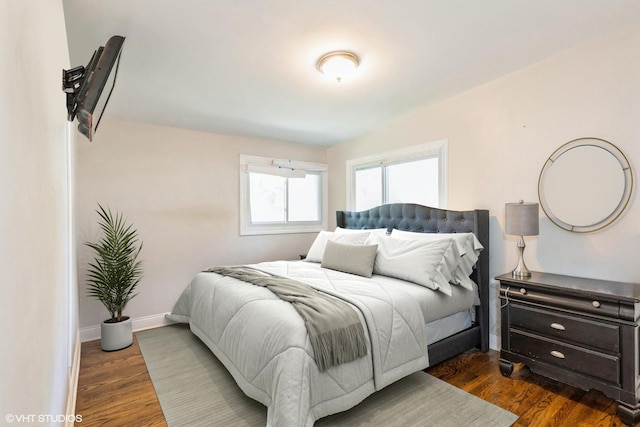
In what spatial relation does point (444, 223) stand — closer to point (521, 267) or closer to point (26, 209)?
point (521, 267)

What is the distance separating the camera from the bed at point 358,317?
1.67 meters

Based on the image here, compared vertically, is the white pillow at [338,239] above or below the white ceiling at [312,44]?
below

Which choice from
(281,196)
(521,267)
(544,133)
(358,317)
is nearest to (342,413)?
(358,317)

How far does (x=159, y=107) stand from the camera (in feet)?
10.3

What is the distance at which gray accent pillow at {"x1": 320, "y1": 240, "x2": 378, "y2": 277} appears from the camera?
289 centimetres

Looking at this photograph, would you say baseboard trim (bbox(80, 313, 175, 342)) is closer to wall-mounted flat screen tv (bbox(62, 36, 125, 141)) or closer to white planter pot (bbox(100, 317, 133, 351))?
white planter pot (bbox(100, 317, 133, 351))

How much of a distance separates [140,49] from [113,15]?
1.12ft

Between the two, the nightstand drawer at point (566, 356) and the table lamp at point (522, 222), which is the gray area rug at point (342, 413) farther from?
the table lamp at point (522, 222)

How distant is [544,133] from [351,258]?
197 cm

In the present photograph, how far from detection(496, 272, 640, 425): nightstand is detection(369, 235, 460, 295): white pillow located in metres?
0.43

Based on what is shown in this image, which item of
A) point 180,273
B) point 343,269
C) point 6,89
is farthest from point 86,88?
point 180,273

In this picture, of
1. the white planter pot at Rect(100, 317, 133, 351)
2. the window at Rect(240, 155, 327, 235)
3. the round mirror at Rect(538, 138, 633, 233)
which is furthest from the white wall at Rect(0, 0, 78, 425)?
the round mirror at Rect(538, 138, 633, 233)

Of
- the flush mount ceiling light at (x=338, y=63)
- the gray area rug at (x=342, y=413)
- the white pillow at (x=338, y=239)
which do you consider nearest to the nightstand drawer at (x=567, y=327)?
the gray area rug at (x=342, y=413)

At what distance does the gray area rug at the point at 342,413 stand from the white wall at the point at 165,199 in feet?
4.17
